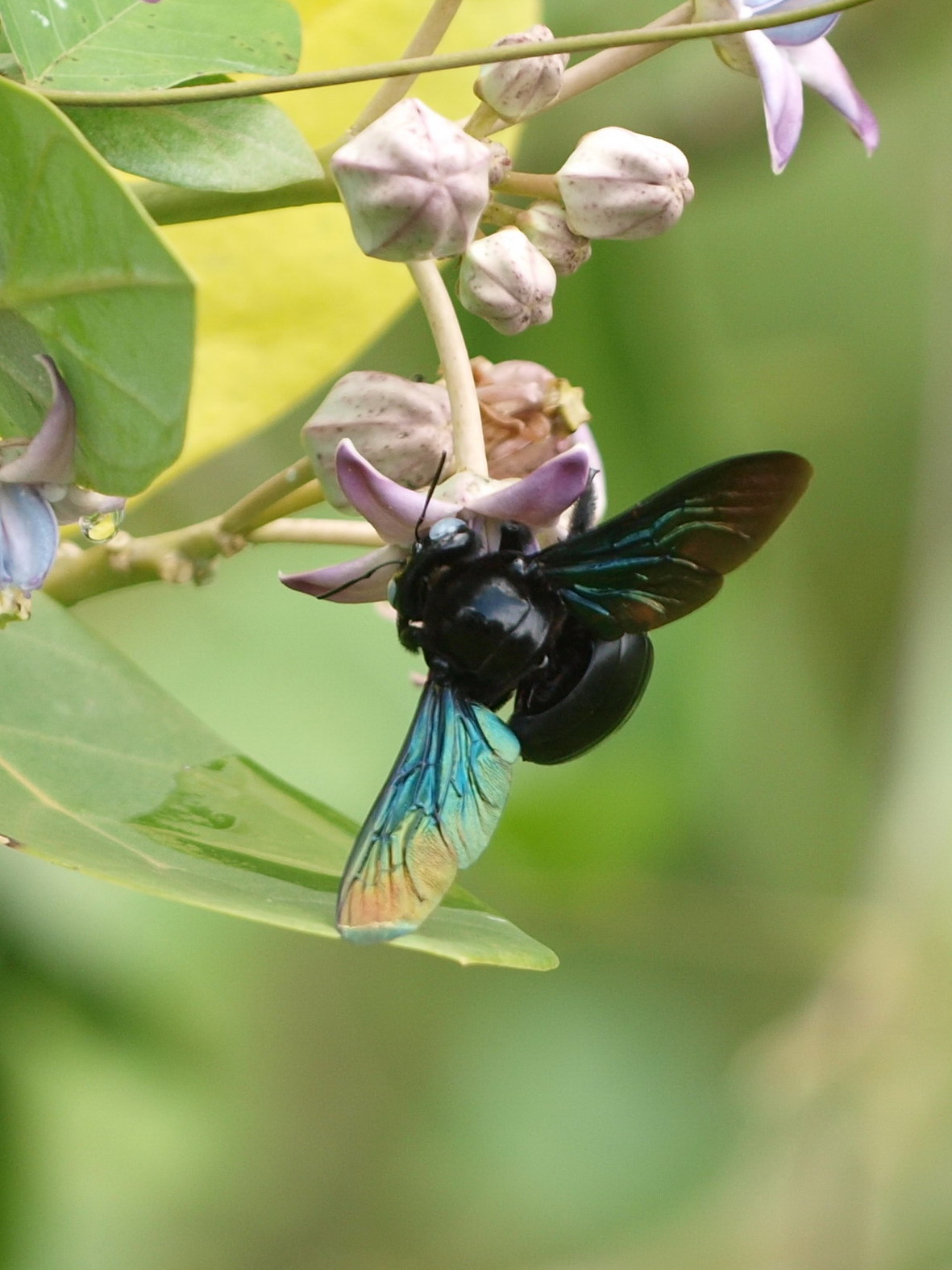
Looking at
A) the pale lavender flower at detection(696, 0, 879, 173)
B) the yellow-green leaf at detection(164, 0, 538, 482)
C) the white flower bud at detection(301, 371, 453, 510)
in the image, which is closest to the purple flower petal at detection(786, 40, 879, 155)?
the pale lavender flower at detection(696, 0, 879, 173)

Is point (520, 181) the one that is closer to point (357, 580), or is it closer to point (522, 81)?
point (522, 81)

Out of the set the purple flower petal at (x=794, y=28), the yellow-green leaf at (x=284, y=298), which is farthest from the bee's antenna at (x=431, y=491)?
the yellow-green leaf at (x=284, y=298)

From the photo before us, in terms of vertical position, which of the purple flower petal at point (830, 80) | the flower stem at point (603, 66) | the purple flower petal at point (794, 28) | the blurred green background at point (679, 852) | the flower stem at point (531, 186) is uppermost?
the purple flower petal at point (794, 28)

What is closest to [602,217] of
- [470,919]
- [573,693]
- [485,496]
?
[485,496]

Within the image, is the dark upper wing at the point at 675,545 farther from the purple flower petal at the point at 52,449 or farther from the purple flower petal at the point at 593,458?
the purple flower petal at the point at 52,449

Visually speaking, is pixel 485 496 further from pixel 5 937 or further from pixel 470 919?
pixel 5 937

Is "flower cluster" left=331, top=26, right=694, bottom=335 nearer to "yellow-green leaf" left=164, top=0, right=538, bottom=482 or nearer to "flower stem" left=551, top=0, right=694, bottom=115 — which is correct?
"flower stem" left=551, top=0, right=694, bottom=115

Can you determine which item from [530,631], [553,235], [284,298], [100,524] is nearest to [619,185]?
[553,235]
